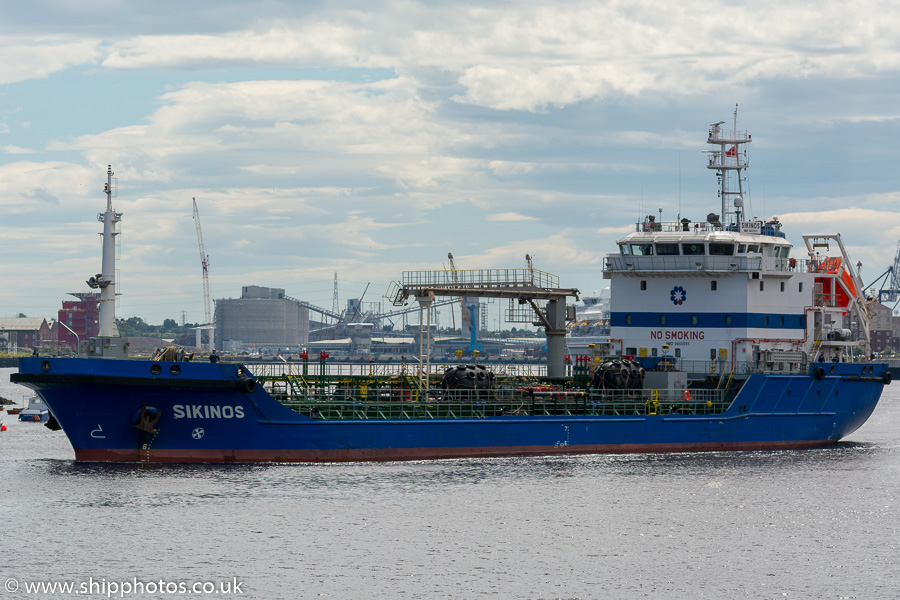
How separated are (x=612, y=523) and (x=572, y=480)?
705 centimetres

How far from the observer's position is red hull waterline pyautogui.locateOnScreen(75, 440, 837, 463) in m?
41.3

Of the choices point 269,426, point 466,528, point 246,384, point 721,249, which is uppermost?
point 721,249

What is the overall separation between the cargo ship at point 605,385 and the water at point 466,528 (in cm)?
114

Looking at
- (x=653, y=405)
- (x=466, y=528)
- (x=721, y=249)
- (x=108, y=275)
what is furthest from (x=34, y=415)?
(x=466, y=528)

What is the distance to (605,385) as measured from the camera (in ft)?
163

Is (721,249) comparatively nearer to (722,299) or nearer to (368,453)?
(722,299)

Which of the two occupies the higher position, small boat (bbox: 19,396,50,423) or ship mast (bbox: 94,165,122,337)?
ship mast (bbox: 94,165,122,337)

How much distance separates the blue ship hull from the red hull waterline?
0.12 feet

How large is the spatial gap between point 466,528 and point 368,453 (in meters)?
10.6

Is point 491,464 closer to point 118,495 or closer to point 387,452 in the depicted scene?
point 387,452

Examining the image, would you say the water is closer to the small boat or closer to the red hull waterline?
the red hull waterline

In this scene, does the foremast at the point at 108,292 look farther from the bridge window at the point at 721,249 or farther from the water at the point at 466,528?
the bridge window at the point at 721,249

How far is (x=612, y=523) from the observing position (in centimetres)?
3506

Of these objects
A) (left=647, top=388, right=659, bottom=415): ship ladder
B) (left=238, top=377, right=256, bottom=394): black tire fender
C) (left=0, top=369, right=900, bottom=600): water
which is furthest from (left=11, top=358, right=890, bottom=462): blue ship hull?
(left=0, top=369, right=900, bottom=600): water
